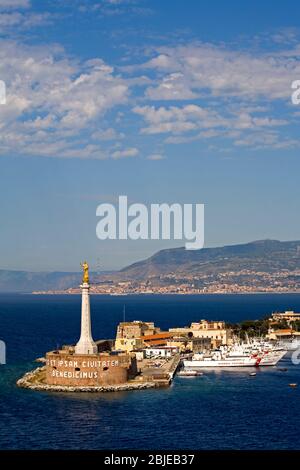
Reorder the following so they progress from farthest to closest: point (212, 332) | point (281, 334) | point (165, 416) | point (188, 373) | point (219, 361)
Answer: point (281, 334), point (212, 332), point (219, 361), point (188, 373), point (165, 416)

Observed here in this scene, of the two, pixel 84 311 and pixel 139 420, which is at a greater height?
pixel 84 311

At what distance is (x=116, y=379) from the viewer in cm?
4172

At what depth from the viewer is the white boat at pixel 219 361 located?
171ft

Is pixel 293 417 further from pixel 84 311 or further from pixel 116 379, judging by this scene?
pixel 84 311

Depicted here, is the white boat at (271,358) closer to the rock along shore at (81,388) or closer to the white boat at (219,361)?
the white boat at (219,361)

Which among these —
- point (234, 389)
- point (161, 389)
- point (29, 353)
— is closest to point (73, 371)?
point (161, 389)

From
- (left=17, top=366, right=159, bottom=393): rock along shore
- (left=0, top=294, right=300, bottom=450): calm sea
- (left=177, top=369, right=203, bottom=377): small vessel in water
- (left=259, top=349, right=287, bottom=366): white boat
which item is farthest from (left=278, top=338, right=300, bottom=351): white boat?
(left=17, top=366, right=159, bottom=393): rock along shore

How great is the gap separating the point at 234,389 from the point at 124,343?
19774mm

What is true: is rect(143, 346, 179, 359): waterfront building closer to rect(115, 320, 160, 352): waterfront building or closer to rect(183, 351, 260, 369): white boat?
rect(115, 320, 160, 352): waterfront building

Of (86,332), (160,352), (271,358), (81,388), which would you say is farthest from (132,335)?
(81,388)

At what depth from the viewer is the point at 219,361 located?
53281 mm

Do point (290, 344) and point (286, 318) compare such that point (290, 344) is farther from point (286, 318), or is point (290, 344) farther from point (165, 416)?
point (165, 416)

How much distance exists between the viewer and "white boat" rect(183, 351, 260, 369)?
52.1 meters

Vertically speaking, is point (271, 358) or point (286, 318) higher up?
point (286, 318)
